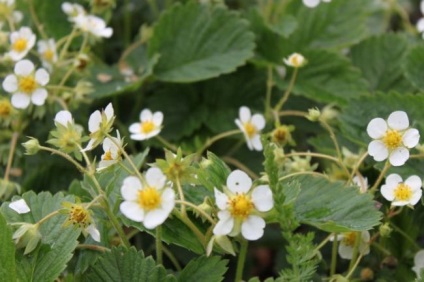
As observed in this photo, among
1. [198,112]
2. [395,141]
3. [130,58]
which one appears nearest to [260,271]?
[198,112]

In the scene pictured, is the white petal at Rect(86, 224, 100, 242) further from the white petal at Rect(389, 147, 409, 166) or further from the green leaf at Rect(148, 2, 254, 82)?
the green leaf at Rect(148, 2, 254, 82)

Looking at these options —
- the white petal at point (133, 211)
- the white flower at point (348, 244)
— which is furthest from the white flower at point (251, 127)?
the white petal at point (133, 211)

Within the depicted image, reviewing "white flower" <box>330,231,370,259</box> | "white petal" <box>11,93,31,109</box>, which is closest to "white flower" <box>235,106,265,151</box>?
"white flower" <box>330,231,370,259</box>

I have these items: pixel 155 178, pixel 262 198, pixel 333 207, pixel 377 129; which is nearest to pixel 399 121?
pixel 377 129

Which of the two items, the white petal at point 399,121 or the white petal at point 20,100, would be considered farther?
the white petal at point 20,100

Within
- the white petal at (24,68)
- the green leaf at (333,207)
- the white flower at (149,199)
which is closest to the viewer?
the white flower at (149,199)

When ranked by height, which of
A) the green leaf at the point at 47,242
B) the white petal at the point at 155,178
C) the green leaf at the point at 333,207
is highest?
the white petal at the point at 155,178

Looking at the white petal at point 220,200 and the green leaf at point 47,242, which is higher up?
the white petal at point 220,200

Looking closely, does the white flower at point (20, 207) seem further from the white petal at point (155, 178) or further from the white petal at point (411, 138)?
the white petal at point (411, 138)
